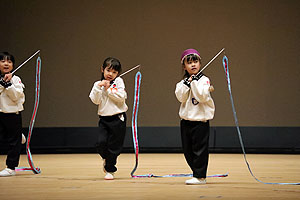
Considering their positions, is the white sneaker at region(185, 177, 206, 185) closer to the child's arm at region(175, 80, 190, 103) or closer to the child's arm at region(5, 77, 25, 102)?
the child's arm at region(175, 80, 190, 103)

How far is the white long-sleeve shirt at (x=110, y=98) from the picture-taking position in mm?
3740

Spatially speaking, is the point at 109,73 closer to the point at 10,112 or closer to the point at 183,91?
the point at 183,91

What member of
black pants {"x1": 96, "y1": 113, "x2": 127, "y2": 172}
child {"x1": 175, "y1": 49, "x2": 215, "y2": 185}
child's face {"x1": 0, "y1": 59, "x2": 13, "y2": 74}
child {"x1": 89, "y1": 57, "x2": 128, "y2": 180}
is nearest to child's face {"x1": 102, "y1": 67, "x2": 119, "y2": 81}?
child {"x1": 89, "y1": 57, "x2": 128, "y2": 180}

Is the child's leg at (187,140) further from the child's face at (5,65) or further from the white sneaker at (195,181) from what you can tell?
the child's face at (5,65)

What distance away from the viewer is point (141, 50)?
7.02 m

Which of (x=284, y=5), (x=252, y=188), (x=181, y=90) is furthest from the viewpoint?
(x=284, y=5)

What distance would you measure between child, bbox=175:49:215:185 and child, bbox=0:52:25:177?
4.96 ft

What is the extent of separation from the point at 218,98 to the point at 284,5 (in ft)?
5.72

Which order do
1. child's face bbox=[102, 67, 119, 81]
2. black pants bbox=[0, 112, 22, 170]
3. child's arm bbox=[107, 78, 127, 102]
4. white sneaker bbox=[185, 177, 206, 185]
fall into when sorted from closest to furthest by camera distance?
white sneaker bbox=[185, 177, 206, 185], child's arm bbox=[107, 78, 127, 102], child's face bbox=[102, 67, 119, 81], black pants bbox=[0, 112, 22, 170]

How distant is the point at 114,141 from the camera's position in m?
3.81

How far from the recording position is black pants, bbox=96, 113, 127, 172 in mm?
3771

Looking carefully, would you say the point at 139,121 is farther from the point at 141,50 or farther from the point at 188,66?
the point at 188,66

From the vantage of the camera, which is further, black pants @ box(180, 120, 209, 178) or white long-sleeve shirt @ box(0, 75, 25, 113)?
white long-sleeve shirt @ box(0, 75, 25, 113)

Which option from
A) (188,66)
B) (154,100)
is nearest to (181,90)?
(188,66)
